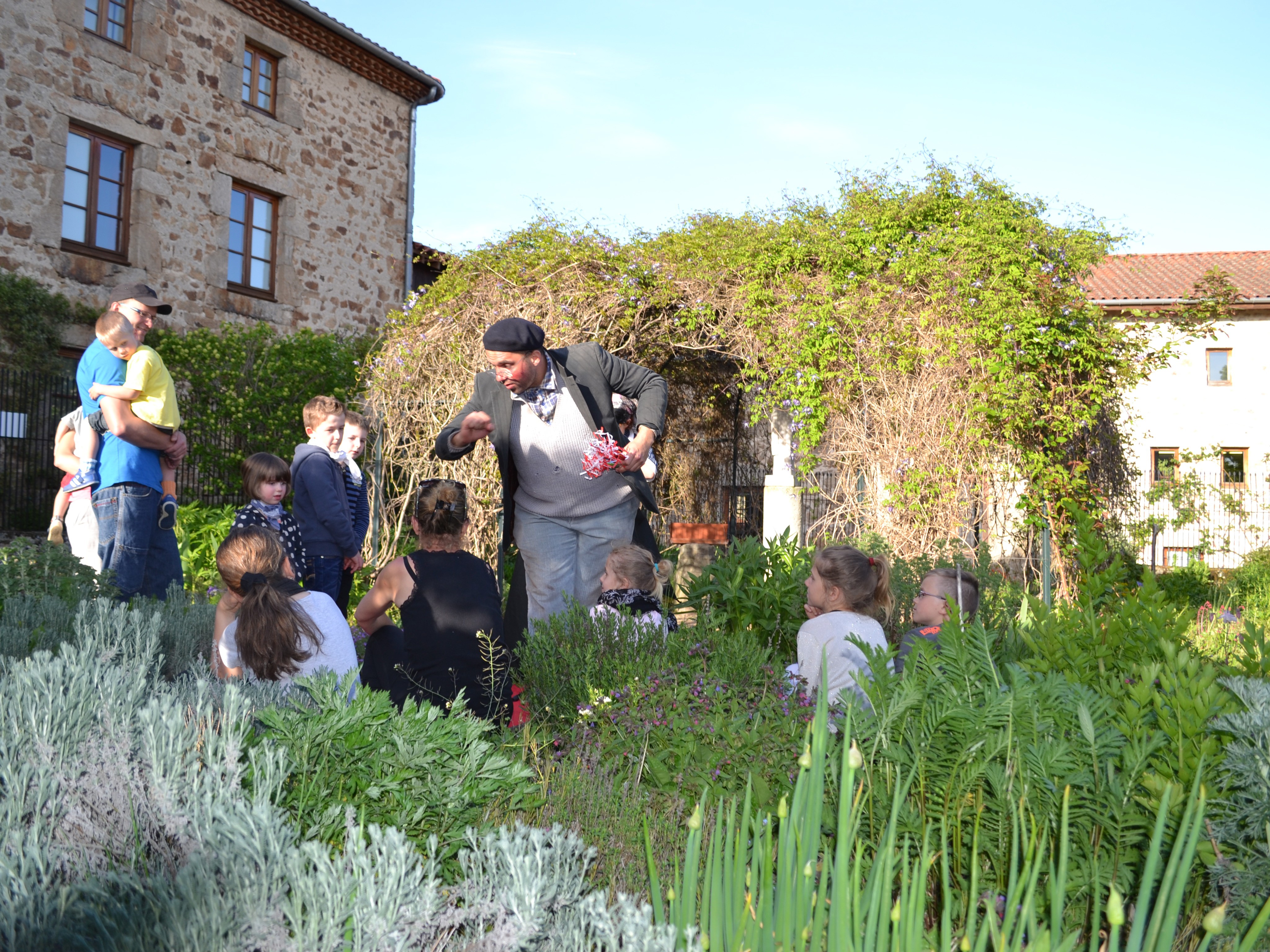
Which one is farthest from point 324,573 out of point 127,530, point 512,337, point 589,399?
point 512,337

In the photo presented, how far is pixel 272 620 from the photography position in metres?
2.87

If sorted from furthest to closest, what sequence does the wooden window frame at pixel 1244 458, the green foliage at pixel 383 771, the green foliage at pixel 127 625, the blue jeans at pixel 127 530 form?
1. the wooden window frame at pixel 1244 458
2. the blue jeans at pixel 127 530
3. the green foliage at pixel 127 625
4. the green foliage at pixel 383 771

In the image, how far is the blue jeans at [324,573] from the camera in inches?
205

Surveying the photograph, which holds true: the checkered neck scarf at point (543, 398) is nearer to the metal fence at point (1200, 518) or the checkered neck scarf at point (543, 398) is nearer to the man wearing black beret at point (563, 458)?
the man wearing black beret at point (563, 458)

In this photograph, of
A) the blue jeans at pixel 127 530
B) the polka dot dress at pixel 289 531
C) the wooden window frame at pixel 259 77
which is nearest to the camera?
the blue jeans at pixel 127 530

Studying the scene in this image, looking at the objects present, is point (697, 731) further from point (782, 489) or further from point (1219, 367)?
point (1219, 367)

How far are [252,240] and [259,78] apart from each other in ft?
7.35

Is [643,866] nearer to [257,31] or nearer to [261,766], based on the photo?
[261,766]

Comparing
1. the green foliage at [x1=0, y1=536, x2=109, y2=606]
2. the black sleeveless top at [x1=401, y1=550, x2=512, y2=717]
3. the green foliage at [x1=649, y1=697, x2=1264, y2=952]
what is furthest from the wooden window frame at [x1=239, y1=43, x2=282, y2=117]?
the green foliage at [x1=649, y1=697, x2=1264, y2=952]

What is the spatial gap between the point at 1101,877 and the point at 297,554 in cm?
410

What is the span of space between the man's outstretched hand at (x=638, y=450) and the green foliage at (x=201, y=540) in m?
4.98

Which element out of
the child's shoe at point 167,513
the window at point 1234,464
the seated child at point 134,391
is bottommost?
the child's shoe at point 167,513

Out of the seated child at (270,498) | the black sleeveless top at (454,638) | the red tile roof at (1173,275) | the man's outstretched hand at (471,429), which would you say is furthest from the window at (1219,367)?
the black sleeveless top at (454,638)

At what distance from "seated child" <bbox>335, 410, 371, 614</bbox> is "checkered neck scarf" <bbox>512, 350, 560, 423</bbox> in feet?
4.67
